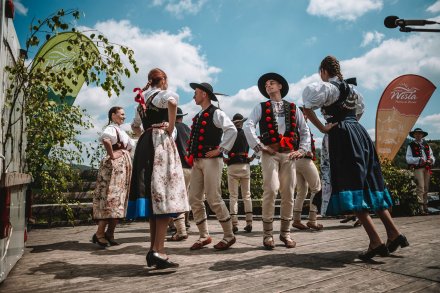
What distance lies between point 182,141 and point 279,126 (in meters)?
2.13

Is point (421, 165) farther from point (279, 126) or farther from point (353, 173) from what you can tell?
point (353, 173)

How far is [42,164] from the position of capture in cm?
548

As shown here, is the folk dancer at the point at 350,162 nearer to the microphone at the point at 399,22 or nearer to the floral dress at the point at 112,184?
the microphone at the point at 399,22

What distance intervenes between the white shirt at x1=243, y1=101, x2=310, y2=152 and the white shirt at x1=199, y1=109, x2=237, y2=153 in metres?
0.24

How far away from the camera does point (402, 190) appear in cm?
716

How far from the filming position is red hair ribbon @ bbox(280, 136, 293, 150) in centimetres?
372

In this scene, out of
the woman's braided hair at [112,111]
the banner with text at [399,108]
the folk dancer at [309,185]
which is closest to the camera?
the woman's braided hair at [112,111]

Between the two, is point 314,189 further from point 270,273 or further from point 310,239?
point 270,273

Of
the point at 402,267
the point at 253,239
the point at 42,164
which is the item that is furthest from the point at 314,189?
the point at 42,164

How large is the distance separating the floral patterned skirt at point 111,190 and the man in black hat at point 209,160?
1082mm

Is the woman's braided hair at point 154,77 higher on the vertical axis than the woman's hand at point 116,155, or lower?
higher

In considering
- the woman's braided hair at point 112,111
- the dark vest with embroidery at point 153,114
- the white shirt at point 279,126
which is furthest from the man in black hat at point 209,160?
the woman's braided hair at point 112,111

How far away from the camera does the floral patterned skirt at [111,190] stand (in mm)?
4059

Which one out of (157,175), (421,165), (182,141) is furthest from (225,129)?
(421,165)
